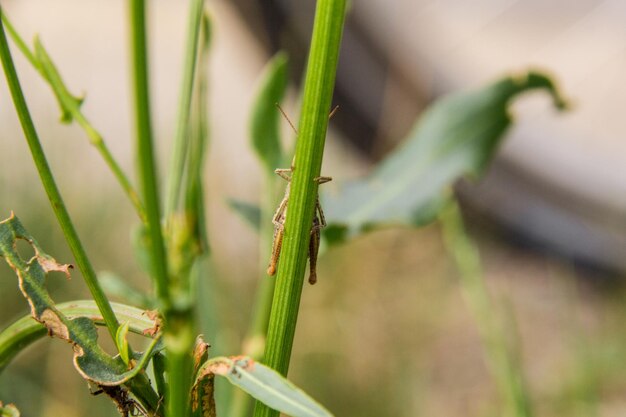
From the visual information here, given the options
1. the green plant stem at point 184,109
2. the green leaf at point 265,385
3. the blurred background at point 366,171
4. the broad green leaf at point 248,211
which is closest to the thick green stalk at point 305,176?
the green leaf at point 265,385

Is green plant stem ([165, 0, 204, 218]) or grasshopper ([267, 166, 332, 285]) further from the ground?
green plant stem ([165, 0, 204, 218])

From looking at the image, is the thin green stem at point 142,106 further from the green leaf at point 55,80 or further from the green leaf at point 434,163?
the green leaf at point 434,163

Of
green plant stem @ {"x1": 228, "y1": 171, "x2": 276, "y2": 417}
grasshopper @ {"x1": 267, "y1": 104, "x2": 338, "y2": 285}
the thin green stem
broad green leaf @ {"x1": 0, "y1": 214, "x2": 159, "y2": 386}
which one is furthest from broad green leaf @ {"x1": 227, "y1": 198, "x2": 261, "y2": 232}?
the thin green stem

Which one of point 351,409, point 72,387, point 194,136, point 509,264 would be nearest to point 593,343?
point 351,409

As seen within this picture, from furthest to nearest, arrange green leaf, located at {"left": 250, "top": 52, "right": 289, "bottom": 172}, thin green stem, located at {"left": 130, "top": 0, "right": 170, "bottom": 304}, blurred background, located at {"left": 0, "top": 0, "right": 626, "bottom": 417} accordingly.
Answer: blurred background, located at {"left": 0, "top": 0, "right": 626, "bottom": 417}, green leaf, located at {"left": 250, "top": 52, "right": 289, "bottom": 172}, thin green stem, located at {"left": 130, "top": 0, "right": 170, "bottom": 304}

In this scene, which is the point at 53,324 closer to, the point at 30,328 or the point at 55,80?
the point at 30,328

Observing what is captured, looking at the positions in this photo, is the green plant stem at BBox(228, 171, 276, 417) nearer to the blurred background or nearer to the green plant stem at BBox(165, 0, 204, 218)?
the green plant stem at BBox(165, 0, 204, 218)

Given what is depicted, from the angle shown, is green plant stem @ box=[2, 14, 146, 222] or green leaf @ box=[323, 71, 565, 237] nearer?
green plant stem @ box=[2, 14, 146, 222]
